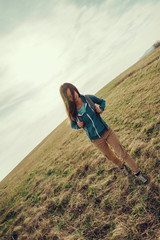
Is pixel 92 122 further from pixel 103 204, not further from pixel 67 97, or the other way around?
pixel 103 204

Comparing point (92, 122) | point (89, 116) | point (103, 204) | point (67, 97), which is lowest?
point (103, 204)

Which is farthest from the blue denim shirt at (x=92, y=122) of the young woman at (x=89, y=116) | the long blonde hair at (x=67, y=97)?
the long blonde hair at (x=67, y=97)

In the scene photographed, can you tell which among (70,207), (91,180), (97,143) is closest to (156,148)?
(97,143)

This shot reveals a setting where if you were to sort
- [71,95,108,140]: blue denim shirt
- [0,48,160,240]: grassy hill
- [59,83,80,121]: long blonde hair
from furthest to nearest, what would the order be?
[71,95,108,140]: blue denim shirt → [59,83,80,121]: long blonde hair → [0,48,160,240]: grassy hill

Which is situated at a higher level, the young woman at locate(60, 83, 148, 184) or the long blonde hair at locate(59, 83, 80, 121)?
the long blonde hair at locate(59, 83, 80, 121)

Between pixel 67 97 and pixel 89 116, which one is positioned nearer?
pixel 67 97

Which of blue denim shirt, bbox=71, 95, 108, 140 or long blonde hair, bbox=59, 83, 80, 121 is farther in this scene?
blue denim shirt, bbox=71, 95, 108, 140

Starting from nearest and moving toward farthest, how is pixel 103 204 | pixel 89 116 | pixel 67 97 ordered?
pixel 67 97 → pixel 89 116 → pixel 103 204

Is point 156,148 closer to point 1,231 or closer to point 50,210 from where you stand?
point 50,210

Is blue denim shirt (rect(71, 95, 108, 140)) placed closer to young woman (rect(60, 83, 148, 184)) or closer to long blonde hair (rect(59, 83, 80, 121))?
young woman (rect(60, 83, 148, 184))

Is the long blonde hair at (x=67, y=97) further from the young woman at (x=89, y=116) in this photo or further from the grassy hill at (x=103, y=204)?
the grassy hill at (x=103, y=204)

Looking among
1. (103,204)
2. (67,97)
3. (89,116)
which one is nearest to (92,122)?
(89,116)

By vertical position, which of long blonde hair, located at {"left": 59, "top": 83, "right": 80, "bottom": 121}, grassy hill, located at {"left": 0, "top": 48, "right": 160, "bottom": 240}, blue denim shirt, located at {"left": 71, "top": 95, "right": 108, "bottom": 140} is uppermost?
long blonde hair, located at {"left": 59, "top": 83, "right": 80, "bottom": 121}

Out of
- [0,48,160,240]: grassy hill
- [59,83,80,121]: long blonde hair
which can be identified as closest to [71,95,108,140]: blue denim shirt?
[59,83,80,121]: long blonde hair
